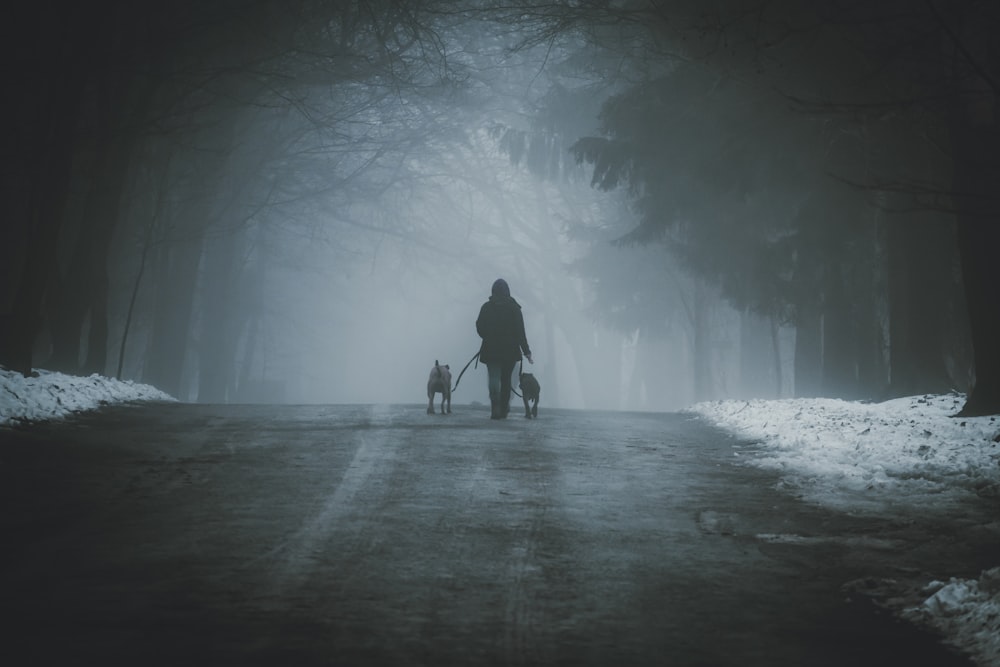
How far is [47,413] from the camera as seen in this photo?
1277cm

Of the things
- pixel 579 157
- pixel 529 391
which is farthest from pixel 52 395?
pixel 579 157

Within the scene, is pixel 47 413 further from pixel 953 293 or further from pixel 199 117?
pixel 953 293

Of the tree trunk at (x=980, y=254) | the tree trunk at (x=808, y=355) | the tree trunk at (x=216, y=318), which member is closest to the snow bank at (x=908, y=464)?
the tree trunk at (x=980, y=254)

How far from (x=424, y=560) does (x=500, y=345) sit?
992cm

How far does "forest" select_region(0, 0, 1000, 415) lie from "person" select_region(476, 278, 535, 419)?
420cm

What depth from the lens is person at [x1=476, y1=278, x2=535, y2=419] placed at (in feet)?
52.2

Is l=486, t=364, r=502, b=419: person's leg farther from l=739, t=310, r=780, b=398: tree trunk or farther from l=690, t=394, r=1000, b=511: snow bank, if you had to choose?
l=739, t=310, r=780, b=398: tree trunk

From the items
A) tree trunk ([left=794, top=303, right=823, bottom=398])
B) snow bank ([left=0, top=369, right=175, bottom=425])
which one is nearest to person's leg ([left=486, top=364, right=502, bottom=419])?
snow bank ([left=0, top=369, right=175, bottom=425])

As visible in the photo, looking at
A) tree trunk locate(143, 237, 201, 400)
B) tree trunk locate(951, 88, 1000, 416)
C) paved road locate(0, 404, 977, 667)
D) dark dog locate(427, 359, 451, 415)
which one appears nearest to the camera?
paved road locate(0, 404, 977, 667)

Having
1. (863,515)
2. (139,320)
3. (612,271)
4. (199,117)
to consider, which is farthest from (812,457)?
(139,320)

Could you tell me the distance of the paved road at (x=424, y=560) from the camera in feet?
14.7

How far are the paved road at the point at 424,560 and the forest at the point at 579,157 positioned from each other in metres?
2.85

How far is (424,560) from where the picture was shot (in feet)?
19.9

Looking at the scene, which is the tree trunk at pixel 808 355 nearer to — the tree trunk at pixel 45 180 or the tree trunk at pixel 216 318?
the tree trunk at pixel 45 180
